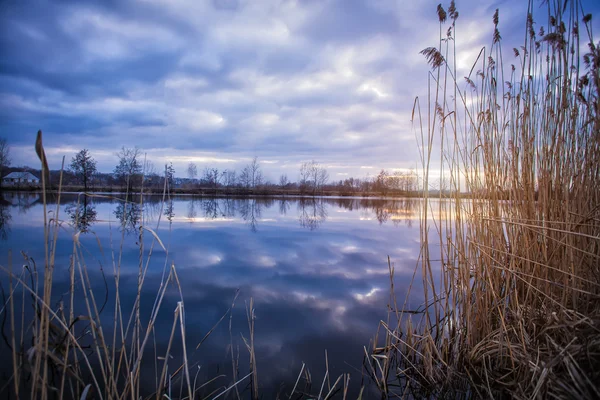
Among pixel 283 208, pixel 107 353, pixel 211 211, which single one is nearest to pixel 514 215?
pixel 107 353

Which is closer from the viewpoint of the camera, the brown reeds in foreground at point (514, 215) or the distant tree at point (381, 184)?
the brown reeds in foreground at point (514, 215)

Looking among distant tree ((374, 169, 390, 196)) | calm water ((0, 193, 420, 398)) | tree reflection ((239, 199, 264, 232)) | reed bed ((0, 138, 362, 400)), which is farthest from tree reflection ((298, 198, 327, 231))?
distant tree ((374, 169, 390, 196))

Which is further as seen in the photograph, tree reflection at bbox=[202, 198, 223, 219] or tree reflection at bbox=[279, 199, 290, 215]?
tree reflection at bbox=[279, 199, 290, 215]

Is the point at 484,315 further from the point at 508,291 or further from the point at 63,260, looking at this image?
the point at 63,260

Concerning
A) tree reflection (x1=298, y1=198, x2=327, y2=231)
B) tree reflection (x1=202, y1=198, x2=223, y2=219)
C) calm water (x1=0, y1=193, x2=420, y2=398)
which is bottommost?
calm water (x1=0, y1=193, x2=420, y2=398)

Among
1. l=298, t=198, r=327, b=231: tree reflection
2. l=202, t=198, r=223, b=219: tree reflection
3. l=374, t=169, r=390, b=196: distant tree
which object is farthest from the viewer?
l=374, t=169, r=390, b=196: distant tree

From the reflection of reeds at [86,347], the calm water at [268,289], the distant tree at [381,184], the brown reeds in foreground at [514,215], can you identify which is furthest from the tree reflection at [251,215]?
the distant tree at [381,184]

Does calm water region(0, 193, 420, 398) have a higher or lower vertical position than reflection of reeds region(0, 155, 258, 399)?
lower

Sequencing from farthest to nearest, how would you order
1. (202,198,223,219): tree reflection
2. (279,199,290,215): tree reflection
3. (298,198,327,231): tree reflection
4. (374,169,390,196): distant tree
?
(374,169,390,196): distant tree → (279,199,290,215): tree reflection → (202,198,223,219): tree reflection → (298,198,327,231): tree reflection

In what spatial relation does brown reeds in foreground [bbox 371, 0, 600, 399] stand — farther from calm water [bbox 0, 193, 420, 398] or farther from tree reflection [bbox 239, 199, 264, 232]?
tree reflection [bbox 239, 199, 264, 232]

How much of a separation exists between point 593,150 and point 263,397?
2.84 meters

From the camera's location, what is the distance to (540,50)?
223 centimetres

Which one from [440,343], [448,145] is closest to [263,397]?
[440,343]

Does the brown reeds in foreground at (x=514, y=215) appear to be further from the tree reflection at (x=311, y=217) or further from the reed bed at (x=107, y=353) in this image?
the tree reflection at (x=311, y=217)
